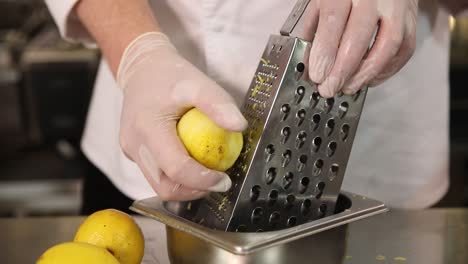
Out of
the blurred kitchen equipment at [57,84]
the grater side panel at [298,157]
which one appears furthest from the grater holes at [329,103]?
the blurred kitchen equipment at [57,84]

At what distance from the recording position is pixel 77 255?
0.99 metres

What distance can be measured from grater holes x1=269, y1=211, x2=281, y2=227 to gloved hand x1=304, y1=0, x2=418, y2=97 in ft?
0.60

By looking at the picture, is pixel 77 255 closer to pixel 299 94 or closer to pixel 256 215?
pixel 256 215

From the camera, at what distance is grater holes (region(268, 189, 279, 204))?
3.45ft

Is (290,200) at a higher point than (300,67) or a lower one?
lower

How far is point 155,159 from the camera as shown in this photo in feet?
3.68

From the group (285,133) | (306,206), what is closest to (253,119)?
(285,133)

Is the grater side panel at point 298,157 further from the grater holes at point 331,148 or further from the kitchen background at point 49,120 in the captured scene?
the kitchen background at point 49,120

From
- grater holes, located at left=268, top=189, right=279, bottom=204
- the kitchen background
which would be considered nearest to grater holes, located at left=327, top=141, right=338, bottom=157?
grater holes, located at left=268, top=189, right=279, bottom=204

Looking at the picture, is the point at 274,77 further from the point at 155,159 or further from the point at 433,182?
the point at 433,182

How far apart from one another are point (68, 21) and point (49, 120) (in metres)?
1.86

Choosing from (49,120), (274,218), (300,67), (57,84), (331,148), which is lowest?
(49,120)

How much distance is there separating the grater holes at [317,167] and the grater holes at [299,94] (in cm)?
10

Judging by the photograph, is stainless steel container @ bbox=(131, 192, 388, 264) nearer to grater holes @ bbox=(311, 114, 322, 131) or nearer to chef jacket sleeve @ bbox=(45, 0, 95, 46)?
grater holes @ bbox=(311, 114, 322, 131)
